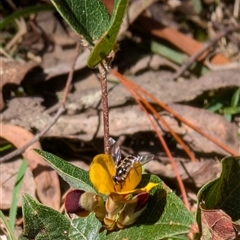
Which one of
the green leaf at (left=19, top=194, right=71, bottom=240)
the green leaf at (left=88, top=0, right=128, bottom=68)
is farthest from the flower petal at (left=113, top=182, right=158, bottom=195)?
the green leaf at (left=88, top=0, right=128, bottom=68)

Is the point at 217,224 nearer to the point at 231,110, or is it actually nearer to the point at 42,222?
the point at 42,222

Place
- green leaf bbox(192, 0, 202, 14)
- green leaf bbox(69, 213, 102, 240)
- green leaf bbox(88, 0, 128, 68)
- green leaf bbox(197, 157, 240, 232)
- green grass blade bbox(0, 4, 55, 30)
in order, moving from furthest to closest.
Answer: green leaf bbox(192, 0, 202, 14) → green grass blade bbox(0, 4, 55, 30) → green leaf bbox(197, 157, 240, 232) → green leaf bbox(69, 213, 102, 240) → green leaf bbox(88, 0, 128, 68)

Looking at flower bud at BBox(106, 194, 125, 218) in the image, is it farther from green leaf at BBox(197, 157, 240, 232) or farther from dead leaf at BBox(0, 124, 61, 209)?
dead leaf at BBox(0, 124, 61, 209)

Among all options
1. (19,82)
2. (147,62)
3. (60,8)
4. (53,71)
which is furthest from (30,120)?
(60,8)

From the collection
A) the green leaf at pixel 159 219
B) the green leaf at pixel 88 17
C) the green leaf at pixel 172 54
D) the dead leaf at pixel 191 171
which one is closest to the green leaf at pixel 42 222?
the green leaf at pixel 159 219

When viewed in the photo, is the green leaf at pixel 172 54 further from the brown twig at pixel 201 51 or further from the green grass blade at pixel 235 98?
the green grass blade at pixel 235 98

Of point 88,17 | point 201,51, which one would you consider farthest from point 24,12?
point 88,17
